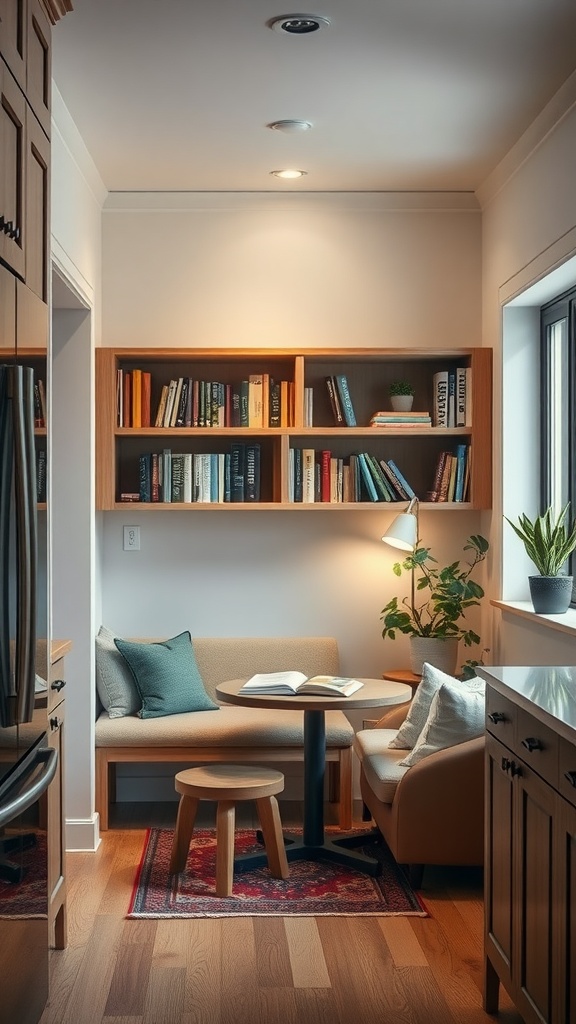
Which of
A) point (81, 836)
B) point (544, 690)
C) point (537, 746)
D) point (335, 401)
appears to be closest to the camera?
point (537, 746)

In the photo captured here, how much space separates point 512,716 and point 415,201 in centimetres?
315

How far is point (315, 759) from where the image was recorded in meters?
4.41

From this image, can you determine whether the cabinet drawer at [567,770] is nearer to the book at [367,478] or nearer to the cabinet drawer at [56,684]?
the cabinet drawer at [56,684]

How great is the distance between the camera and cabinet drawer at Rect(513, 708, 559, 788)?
2.44m

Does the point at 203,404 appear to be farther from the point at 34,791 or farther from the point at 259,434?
the point at 34,791

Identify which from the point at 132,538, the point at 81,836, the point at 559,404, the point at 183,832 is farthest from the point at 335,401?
the point at 81,836

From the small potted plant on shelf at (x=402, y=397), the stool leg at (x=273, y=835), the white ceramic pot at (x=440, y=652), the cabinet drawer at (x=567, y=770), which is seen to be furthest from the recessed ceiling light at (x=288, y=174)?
the cabinet drawer at (x=567, y=770)

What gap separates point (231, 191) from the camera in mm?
5207

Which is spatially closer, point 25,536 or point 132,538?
point 25,536

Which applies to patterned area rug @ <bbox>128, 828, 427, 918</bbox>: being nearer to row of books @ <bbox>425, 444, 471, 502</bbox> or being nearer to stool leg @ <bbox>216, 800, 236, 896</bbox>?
stool leg @ <bbox>216, 800, 236, 896</bbox>

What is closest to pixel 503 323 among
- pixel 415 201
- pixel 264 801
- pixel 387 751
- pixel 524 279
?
pixel 524 279

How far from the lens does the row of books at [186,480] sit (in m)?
5.12

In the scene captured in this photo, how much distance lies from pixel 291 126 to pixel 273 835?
265 centimetres

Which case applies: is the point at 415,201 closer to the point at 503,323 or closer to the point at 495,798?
the point at 503,323
